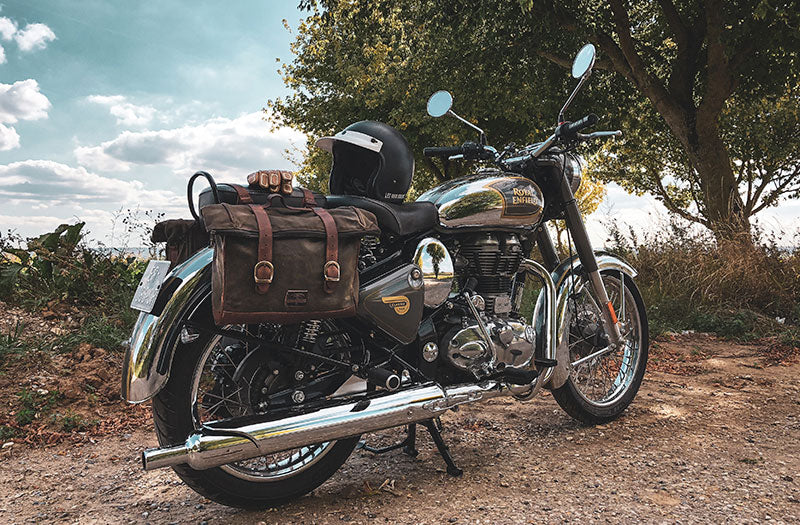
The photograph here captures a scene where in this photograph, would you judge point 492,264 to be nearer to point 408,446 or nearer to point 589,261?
point 589,261

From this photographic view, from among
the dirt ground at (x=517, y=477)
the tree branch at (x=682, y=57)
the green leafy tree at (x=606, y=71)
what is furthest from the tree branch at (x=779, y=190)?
the dirt ground at (x=517, y=477)

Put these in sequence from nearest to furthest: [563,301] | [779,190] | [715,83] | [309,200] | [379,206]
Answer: [309,200]
[379,206]
[563,301]
[715,83]
[779,190]

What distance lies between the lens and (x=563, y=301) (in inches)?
129

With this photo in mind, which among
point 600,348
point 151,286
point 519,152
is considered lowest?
point 600,348

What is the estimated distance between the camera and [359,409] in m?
2.31

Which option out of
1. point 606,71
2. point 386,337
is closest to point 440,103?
point 386,337

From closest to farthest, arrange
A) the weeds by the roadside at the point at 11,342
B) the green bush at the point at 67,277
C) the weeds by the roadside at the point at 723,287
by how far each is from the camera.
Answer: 1. the weeds by the roadside at the point at 11,342
2. the green bush at the point at 67,277
3. the weeds by the roadside at the point at 723,287

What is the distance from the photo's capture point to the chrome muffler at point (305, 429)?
2.03m

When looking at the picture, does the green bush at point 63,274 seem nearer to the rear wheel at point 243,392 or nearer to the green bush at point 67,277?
the green bush at point 67,277

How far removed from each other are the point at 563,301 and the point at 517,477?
38.7 inches

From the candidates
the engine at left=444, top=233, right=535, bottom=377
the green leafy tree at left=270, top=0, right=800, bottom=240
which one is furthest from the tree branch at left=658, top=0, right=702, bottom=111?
the engine at left=444, top=233, right=535, bottom=377

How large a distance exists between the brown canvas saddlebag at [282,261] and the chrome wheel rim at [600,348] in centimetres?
174

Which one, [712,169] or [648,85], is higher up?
[648,85]

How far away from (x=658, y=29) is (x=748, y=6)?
12.8 ft
